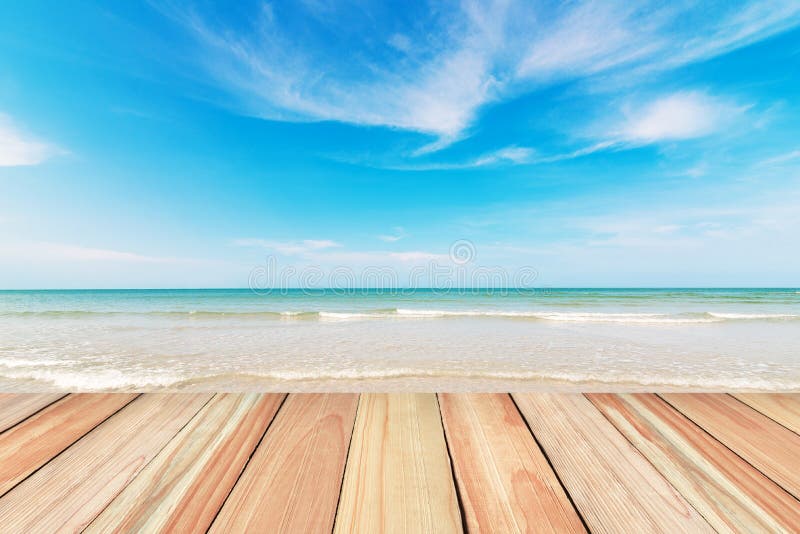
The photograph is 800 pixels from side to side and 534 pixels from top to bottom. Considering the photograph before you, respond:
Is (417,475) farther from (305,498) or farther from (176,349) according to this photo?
(176,349)

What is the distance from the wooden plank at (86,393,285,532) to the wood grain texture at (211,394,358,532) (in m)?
0.05

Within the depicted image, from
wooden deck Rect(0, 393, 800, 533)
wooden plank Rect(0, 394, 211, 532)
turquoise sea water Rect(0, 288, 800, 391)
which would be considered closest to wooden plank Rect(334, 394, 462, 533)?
wooden deck Rect(0, 393, 800, 533)

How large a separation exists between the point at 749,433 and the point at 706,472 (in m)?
0.49

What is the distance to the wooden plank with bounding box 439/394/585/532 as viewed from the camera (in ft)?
3.12

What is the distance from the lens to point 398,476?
45.2 inches

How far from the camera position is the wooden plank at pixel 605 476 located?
0.96 m

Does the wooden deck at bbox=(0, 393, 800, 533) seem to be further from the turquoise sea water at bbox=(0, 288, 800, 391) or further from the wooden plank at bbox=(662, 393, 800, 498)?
the turquoise sea water at bbox=(0, 288, 800, 391)

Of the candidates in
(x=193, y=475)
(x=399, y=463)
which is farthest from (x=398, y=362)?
(x=193, y=475)

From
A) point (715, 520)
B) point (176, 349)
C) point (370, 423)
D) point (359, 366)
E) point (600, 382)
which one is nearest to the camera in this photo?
point (715, 520)

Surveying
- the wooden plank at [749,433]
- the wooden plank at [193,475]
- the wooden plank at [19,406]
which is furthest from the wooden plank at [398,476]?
the wooden plank at [19,406]

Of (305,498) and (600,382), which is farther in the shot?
(600,382)

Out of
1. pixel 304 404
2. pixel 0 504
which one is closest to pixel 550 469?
pixel 304 404

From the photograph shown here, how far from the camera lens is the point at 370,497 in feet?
3.42

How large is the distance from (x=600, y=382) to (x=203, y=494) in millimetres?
4043
